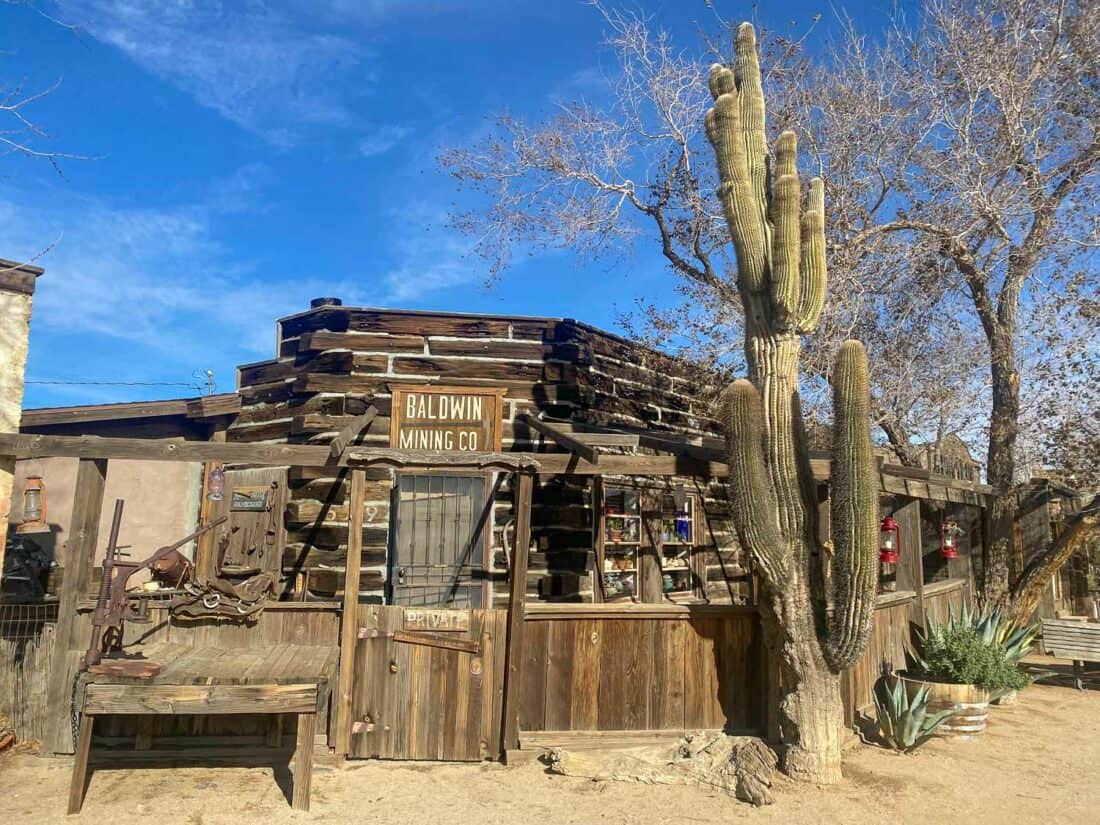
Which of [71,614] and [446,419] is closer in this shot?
[71,614]

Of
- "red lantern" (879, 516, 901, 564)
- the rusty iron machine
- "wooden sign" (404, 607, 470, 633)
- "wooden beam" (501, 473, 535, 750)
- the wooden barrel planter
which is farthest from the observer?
"red lantern" (879, 516, 901, 564)

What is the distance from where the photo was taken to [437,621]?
21.5ft

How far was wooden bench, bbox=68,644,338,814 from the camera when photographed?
17.2 feet

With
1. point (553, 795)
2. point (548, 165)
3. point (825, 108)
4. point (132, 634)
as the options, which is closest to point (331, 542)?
point (132, 634)

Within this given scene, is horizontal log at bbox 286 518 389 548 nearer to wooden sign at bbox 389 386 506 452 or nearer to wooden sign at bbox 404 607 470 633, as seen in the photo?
wooden sign at bbox 389 386 506 452

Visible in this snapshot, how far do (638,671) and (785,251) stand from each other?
3691 millimetres

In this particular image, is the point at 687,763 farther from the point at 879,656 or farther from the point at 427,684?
the point at 879,656

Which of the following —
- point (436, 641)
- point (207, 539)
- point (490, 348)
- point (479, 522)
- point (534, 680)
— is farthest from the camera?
point (490, 348)

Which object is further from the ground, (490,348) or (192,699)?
(490,348)

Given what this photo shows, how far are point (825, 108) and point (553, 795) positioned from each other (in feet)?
35.1

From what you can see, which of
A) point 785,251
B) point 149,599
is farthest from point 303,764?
point 785,251

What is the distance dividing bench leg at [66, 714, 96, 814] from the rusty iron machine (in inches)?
14.1

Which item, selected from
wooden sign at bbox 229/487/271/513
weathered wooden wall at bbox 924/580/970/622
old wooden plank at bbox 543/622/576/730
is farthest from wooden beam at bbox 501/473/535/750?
weathered wooden wall at bbox 924/580/970/622

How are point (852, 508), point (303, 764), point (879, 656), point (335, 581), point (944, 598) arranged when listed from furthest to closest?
point (944, 598), point (335, 581), point (879, 656), point (852, 508), point (303, 764)
